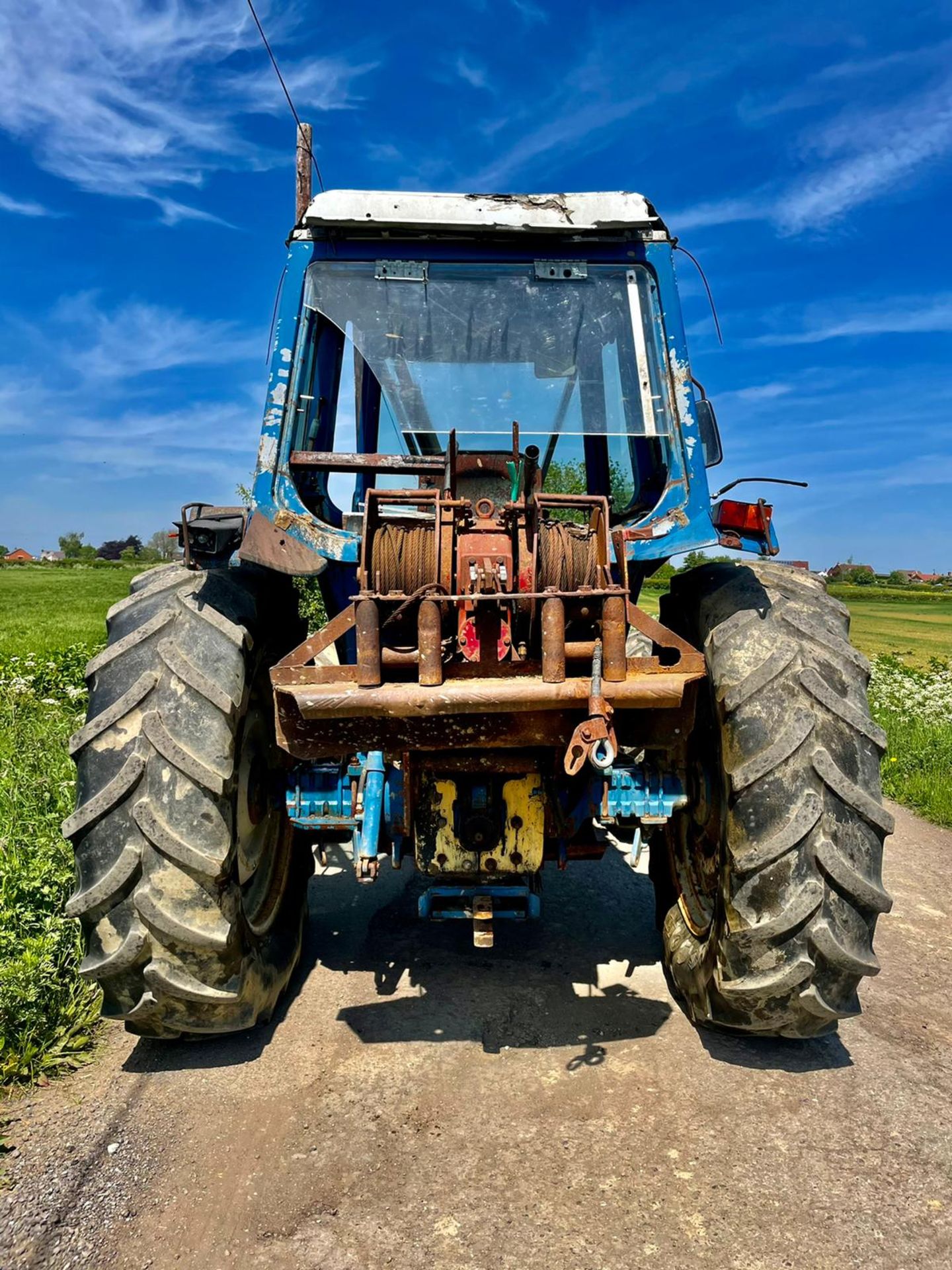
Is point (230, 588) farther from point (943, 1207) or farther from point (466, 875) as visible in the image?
point (943, 1207)

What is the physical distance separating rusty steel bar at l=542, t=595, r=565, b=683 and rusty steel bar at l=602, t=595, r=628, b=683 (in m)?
0.12

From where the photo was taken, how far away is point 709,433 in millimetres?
3086

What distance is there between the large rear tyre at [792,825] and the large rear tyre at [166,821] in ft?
5.06

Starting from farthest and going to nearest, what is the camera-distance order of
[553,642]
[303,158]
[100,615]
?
1. [100,615]
2. [303,158]
3. [553,642]

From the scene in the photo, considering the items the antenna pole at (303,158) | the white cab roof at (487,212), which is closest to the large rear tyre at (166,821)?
the white cab roof at (487,212)

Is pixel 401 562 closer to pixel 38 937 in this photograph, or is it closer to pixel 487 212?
pixel 487 212

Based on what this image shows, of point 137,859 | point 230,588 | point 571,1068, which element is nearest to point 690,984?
point 571,1068

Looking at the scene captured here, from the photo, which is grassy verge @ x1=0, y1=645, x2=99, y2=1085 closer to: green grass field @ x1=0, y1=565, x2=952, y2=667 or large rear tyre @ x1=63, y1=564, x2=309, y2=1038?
large rear tyre @ x1=63, y1=564, x2=309, y2=1038

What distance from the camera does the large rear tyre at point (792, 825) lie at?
96.6 inches

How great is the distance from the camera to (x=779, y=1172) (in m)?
2.31

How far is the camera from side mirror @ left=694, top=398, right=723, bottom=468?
307 centimetres

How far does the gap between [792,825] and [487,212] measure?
2352 millimetres

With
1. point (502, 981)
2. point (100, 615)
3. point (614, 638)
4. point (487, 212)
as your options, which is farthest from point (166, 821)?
point (100, 615)

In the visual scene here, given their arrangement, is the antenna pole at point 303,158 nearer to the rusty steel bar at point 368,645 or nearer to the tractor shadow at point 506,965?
the tractor shadow at point 506,965
